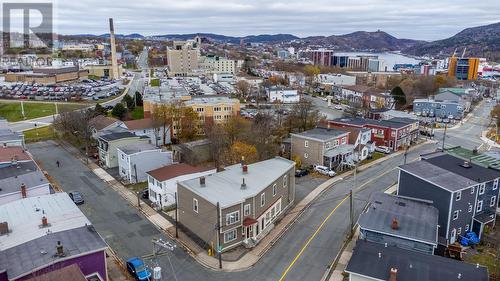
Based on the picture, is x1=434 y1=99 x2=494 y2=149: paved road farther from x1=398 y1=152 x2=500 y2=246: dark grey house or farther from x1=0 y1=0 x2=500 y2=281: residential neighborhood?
x1=398 y1=152 x2=500 y2=246: dark grey house

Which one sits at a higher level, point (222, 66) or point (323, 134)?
point (222, 66)

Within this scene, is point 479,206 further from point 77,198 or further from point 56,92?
point 56,92

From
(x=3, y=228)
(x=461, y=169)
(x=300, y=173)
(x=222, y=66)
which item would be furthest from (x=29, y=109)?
(x=222, y=66)

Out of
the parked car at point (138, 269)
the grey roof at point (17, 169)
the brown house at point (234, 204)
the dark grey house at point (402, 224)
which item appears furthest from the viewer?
the grey roof at point (17, 169)

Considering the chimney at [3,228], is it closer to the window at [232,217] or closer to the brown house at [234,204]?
the brown house at [234,204]

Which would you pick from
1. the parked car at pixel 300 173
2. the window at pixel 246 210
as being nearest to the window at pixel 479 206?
the parked car at pixel 300 173

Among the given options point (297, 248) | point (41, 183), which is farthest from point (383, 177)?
point (41, 183)
